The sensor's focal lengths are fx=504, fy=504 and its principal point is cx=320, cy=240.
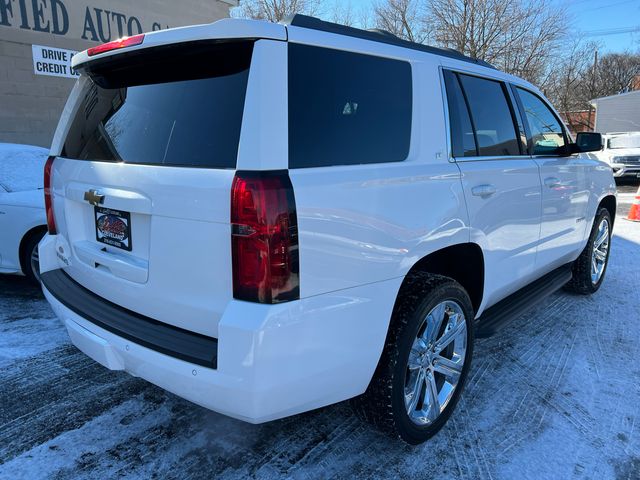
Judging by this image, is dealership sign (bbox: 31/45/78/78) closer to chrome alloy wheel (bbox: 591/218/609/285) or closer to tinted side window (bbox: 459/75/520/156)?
tinted side window (bbox: 459/75/520/156)

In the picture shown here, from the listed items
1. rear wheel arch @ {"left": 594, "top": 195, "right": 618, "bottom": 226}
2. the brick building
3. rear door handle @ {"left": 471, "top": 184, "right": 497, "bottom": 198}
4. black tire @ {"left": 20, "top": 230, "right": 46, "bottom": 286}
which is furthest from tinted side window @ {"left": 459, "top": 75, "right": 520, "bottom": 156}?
the brick building

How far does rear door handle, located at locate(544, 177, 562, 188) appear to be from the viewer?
368cm

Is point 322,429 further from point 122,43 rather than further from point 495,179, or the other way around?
point 122,43

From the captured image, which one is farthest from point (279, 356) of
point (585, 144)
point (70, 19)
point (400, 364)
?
point (70, 19)

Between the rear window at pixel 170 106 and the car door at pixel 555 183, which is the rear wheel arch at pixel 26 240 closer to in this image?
the rear window at pixel 170 106

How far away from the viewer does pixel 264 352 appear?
186 cm

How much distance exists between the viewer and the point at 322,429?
2.80m

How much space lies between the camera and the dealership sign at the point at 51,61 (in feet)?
31.1

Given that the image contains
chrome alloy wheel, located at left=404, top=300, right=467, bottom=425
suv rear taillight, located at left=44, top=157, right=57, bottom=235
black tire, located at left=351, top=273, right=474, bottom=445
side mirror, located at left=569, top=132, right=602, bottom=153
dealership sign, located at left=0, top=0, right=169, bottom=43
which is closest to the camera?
black tire, located at left=351, top=273, right=474, bottom=445

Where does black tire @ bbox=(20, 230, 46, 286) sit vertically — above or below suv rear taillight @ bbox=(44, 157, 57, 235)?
below

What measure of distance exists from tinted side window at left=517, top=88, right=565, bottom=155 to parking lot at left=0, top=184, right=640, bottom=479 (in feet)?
5.07

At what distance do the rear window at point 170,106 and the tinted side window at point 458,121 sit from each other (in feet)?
4.34

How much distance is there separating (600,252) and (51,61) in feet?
32.5

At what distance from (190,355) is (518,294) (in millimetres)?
2702
